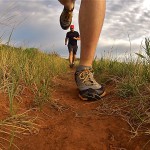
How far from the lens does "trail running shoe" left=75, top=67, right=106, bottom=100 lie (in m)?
2.81

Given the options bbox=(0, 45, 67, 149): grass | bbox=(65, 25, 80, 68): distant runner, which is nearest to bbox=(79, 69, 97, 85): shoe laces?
bbox=(0, 45, 67, 149): grass

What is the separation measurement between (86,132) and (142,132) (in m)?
0.32

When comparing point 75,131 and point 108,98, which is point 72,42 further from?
point 75,131

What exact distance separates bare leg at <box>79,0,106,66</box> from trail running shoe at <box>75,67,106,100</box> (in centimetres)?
15

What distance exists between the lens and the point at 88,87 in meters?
2.86

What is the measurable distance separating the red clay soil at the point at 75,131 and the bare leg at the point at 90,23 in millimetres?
508

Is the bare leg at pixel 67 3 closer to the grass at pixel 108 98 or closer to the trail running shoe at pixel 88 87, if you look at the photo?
the grass at pixel 108 98

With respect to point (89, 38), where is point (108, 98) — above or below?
below

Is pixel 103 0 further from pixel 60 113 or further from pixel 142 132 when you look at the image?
pixel 142 132

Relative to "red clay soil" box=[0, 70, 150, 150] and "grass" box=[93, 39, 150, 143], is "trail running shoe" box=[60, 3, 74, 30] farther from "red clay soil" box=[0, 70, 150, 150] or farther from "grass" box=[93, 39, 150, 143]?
"red clay soil" box=[0, 70, 150, 150]

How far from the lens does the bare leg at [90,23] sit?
279 centimetres

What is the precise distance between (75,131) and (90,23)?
104 cm

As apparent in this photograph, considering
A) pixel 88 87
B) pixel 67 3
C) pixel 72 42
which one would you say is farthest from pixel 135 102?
pixel 72 42

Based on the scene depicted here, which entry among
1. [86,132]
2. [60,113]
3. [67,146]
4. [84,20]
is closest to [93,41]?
[84,20]
